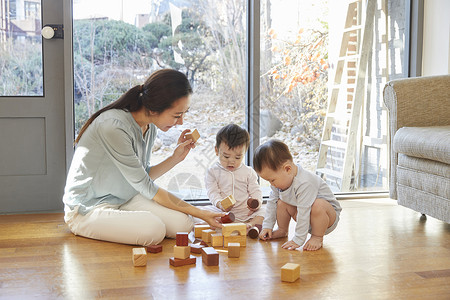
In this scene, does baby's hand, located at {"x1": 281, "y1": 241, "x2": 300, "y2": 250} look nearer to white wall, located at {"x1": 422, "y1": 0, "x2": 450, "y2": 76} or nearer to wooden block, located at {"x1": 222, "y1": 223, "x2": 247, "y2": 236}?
wooden block, located at {"x1": 222, "y1": 223, "x2": 247, "y2": 236}

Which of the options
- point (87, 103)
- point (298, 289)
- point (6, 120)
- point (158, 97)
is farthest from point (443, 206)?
point (6, 120)

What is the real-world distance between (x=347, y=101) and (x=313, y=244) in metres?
1.71

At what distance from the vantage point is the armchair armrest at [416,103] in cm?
300

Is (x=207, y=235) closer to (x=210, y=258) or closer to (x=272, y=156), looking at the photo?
(x=210, y=258)

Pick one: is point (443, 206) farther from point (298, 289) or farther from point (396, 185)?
point (298, 289)

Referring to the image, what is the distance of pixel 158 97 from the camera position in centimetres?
244

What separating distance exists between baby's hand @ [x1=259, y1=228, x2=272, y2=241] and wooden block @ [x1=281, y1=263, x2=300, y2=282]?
583 mm

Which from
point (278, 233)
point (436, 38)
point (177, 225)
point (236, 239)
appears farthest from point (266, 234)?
point (436, 38)

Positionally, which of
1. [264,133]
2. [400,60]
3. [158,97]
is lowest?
[264,133]

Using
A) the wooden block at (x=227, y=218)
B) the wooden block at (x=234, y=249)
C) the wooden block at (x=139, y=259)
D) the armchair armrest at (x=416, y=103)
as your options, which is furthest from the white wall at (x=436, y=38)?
the wooden block at (x=139, y=259)

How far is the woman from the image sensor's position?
2438 millimetres

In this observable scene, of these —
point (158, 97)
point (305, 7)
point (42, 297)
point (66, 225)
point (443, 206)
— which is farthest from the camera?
point (305, 7)

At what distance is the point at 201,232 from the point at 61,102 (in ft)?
4.00

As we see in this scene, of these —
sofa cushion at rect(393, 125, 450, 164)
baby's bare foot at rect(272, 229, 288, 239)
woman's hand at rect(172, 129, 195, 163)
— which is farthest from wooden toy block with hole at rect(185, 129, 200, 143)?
sofa cushion at rect(393, 125, 450, 164)
